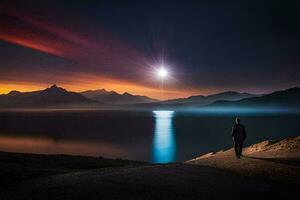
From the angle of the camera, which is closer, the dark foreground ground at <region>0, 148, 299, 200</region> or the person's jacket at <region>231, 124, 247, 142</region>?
the dark foreground ground at <region>0, 148, 299, 200</region>

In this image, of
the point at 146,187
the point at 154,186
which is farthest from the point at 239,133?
the point at 146,187

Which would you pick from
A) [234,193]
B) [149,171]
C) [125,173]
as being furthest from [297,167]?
[125,173]

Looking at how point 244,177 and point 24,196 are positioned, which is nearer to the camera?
point 24,196

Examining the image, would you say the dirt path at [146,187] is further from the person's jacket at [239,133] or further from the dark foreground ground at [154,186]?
the person's jacket at [239,133]

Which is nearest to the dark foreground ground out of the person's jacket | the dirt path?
the dirt path

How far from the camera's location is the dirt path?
987 centimetres

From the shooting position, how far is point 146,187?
35.6ft

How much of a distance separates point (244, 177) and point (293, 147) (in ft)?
41.2

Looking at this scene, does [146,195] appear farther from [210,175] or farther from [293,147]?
[293,147]

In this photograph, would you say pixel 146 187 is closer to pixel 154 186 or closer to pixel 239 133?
pixel 154 186

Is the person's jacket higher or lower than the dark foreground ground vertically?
higher

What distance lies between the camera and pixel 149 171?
46.2 feet

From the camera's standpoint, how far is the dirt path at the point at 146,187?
9.87 metres

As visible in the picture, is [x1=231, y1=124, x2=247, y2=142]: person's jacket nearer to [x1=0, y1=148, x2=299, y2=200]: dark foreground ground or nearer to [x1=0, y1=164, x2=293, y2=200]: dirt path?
[x1=0, y1=148, x2=299, y2=200]: dark foreground ground
